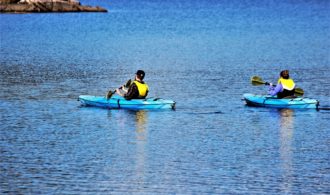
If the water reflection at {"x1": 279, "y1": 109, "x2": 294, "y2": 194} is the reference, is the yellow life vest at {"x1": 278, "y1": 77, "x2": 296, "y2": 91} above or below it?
above

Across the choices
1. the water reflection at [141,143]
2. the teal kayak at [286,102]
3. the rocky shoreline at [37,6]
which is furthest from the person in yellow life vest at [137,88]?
the rocky shoreline at [37,6]

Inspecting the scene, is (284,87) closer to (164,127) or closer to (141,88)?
(141,88)

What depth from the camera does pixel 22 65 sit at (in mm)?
56656

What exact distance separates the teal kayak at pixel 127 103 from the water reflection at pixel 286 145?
12.9 feet

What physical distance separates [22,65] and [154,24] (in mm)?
50734

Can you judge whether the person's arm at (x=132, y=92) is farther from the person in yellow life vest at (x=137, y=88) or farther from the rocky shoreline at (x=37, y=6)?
the rocky shoreline at (x=37, y=6)

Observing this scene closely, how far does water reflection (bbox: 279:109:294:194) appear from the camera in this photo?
26344mm

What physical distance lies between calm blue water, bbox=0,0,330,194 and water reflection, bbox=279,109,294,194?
31mm

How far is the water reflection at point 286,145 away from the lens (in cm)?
2634

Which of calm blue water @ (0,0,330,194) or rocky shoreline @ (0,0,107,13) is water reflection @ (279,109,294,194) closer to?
calm blue water @ (0,0,330,194)

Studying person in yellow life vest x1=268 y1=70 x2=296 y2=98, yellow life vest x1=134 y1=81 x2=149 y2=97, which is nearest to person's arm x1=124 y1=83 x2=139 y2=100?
yellow life vest x1=134 y1=81 x2=149 y2=97

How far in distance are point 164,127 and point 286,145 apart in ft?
15.0

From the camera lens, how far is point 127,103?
37.2 metres

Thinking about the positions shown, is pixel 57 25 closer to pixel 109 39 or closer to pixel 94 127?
pixel 109 39
